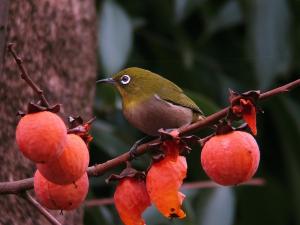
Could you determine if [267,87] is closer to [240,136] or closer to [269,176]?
[269,176]

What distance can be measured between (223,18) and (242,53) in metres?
Answer: 0.39

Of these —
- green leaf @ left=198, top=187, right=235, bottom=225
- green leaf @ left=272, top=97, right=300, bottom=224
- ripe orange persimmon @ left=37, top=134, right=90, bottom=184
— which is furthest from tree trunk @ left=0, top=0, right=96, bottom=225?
green leaf @ left=272, top=97, right=300, bottom=224

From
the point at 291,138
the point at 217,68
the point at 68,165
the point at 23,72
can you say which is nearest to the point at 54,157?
the point at 68,165

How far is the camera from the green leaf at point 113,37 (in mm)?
3123

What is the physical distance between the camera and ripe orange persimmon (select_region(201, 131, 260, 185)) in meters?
1.28

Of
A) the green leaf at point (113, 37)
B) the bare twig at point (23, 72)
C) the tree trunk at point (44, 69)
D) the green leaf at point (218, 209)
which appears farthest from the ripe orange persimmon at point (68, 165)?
the green leaf at point (113, 37)

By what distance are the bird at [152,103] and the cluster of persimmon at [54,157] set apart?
0.91m

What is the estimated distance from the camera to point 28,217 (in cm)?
208

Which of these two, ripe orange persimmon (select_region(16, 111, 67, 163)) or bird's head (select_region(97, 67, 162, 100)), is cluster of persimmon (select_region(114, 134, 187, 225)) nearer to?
ripe orange persimmon (select_region(16, 111, 67, 163))

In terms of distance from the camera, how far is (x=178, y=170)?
134 cm

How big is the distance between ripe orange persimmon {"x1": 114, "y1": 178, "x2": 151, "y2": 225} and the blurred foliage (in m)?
1.38

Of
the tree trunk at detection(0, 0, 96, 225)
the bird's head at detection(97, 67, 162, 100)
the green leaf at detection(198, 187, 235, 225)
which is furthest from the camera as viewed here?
the green leaf at detection(198, 187, 235, 225)

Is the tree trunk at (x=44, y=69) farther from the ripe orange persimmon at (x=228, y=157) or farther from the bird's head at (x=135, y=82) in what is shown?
the ripe orange persimmon at (x=228, y=157)

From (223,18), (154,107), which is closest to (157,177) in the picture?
(154,107)
